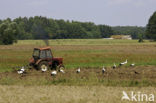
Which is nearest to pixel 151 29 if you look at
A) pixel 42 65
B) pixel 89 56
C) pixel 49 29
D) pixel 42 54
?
pixel 49 29

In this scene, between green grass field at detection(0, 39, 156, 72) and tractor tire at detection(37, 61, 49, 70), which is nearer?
tractor tire at detection(37, 61, 49, 70)

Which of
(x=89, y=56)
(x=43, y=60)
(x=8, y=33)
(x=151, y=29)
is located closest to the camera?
(x=43, y=60)

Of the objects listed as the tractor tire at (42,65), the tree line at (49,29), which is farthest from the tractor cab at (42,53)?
the tree line at (49,29)

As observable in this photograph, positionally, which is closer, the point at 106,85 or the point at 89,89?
the point at 89,89

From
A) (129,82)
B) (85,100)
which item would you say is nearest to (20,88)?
(85,100)

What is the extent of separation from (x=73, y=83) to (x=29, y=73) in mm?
4670

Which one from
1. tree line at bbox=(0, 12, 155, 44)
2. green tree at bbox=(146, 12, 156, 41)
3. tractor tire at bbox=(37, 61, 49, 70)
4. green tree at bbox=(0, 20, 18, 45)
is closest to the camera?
tractor tire at bbox=(37, 61, 49, 70)

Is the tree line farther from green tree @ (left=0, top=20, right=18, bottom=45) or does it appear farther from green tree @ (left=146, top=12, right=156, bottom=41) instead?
green tree @ (left=146, top=12, right=156, bottom=41)

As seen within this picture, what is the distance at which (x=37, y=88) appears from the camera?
13133 millimetres

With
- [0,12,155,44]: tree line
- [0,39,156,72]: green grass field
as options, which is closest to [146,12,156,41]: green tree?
[0,12,155,44]: tree line

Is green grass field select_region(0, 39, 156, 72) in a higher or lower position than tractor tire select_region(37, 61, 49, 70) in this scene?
lower

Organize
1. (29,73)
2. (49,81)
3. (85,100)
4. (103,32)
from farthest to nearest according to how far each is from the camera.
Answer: (103,32) → (29,73) → (49,81) → (85,100)

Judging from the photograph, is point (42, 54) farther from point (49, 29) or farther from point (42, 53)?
point (49, 29)

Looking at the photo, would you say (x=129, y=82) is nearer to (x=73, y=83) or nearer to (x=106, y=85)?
(x=106, y=85)
